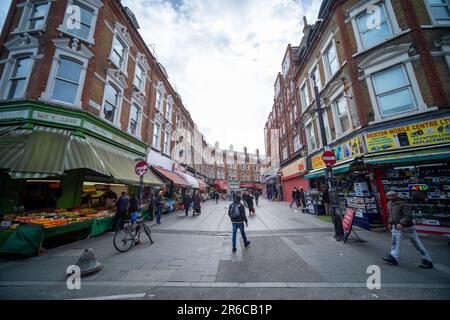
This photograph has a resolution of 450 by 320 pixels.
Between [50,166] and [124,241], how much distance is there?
158 inches

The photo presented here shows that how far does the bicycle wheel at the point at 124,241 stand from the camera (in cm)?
555

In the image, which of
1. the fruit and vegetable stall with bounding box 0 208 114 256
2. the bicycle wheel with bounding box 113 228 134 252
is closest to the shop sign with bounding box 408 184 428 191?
the bicycle wheel with bounding box 113 228 134 252

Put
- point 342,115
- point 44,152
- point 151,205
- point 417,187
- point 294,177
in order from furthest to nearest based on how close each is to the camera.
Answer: point 294,177
point 151,205
point 342,115
point 417,187
point 44,152

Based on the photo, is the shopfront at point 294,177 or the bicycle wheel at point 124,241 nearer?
the bicycle wheel at point 124,241

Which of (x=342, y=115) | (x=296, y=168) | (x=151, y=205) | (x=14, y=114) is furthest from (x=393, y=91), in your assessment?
(x=14, y=114)

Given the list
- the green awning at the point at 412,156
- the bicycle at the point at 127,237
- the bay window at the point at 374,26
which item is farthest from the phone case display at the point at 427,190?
the bicycle at the point at 127,237

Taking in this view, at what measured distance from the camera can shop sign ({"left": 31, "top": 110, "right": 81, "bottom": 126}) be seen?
743cm

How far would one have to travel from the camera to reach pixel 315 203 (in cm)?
1188

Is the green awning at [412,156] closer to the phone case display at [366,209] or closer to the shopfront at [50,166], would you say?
the phone case display at [366,209]

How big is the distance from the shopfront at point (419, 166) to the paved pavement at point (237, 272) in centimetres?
115

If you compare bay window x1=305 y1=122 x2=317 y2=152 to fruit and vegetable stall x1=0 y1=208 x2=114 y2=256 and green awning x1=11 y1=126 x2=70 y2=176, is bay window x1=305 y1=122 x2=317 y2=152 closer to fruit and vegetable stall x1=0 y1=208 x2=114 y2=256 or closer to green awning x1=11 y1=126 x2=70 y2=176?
fruit and vegetable stall x1=0 y1=208 x2=114 y2=256

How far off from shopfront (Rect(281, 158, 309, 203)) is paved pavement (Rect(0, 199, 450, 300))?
9.94 m

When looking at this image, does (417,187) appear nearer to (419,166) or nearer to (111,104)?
(419,166)
